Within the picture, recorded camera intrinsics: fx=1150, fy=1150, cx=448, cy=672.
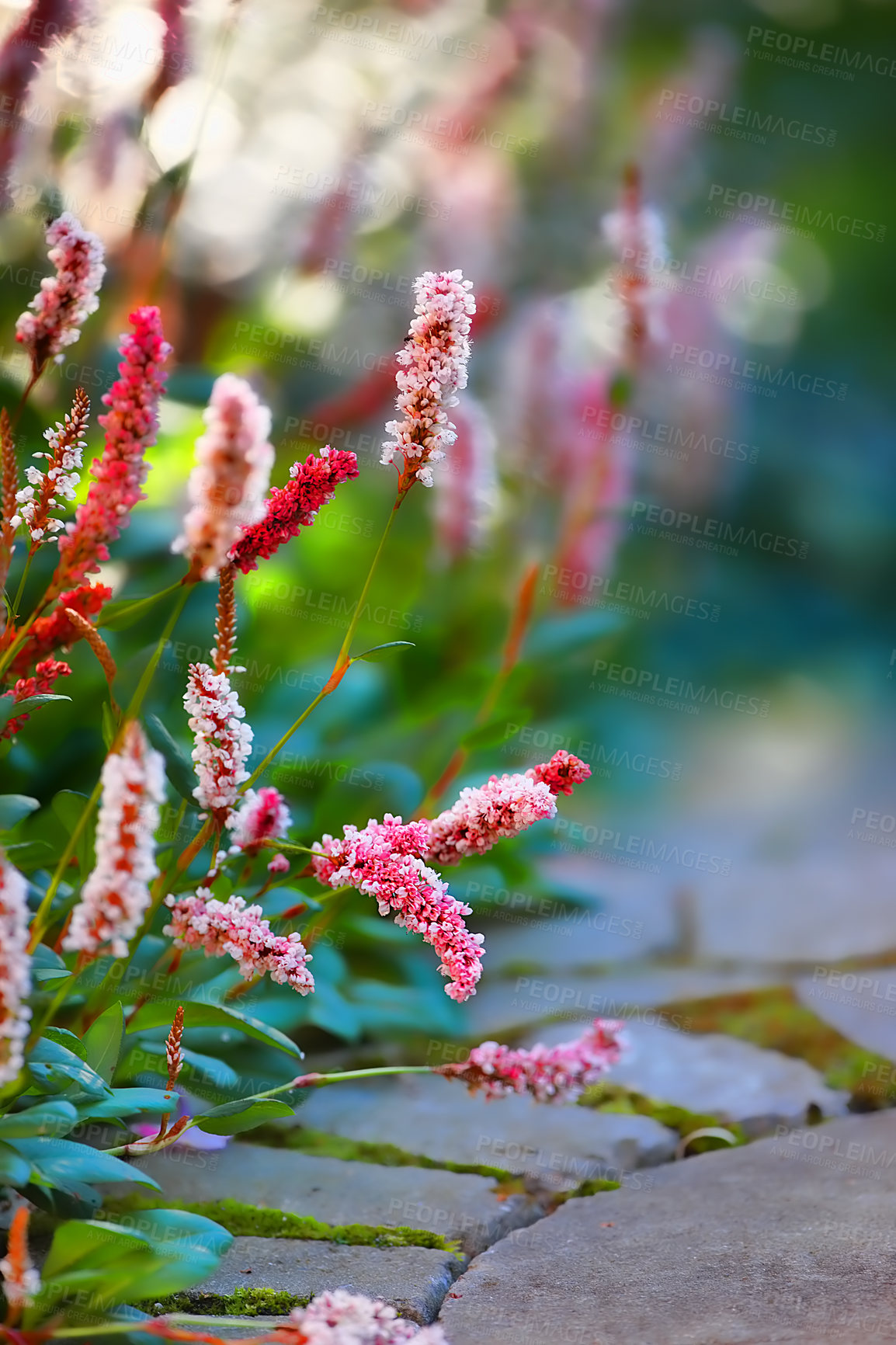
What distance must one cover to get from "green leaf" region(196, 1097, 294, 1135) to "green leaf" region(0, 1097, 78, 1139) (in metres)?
0.12

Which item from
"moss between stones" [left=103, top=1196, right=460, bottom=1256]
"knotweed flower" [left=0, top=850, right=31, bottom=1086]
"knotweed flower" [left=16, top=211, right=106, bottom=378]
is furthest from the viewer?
"moss between stones" [left=103, top=1196, right=460, bottom=1256]

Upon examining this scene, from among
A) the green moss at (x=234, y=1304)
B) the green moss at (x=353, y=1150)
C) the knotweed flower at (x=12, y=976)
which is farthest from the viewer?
the green moss at (x=353, y=1150)

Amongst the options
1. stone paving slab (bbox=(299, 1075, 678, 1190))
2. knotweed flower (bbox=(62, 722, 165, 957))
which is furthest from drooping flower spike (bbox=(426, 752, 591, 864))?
stone paving slab (bbox=(299, 1075, 678, 1190))

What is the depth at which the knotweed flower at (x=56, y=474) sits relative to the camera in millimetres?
790

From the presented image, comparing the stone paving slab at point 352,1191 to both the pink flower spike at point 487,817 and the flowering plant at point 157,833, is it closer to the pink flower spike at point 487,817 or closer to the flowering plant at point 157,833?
the flowering plant at point 157,833

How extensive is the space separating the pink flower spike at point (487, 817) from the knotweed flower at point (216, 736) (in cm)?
15

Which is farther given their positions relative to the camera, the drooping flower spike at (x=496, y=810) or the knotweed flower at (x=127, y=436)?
the drooping flower spike at (x=496, y=810)

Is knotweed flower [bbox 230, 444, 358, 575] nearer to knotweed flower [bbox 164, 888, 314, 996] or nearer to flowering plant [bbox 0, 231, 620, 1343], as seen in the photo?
flowering plant [bbox 0, 231, 620, 1343]

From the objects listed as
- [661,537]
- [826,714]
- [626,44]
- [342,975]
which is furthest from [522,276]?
[342,975]

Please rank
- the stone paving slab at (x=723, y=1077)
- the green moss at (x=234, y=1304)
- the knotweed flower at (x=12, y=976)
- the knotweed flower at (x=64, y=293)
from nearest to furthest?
the knotweed flower at (x=12, y=976), the knotweed flower at (x=64, y=293), the green moss at (x=234, y=1304), the stone paving slab at (x=723, y=1077)

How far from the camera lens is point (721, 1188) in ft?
3.48

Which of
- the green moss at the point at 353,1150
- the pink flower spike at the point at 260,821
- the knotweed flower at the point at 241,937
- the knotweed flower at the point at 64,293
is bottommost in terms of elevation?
the green moss at the point at 353,1150

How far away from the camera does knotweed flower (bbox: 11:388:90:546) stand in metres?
0.79

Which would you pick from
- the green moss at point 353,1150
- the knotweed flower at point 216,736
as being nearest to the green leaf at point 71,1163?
the knotweed flower at point 216,736
